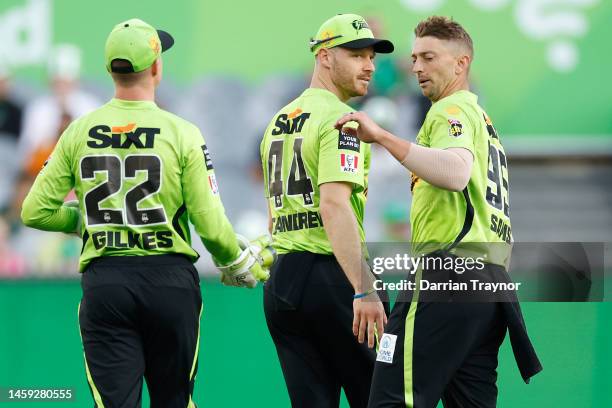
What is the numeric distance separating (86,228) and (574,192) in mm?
9135

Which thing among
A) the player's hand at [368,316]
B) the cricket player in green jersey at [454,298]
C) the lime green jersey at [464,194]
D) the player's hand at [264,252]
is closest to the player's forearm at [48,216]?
the player's hand at [264,252]

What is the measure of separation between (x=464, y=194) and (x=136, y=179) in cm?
136

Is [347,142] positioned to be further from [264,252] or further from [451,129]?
[264,252]

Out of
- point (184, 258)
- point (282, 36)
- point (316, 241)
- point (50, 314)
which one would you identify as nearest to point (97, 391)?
point (184, 258)

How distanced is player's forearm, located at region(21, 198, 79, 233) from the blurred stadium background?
6.41 meters

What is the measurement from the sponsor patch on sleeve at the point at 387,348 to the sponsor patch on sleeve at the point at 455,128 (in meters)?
0.82

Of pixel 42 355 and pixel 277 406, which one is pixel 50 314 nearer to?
pixel 42 355

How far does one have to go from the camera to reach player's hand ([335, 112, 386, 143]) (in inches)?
159

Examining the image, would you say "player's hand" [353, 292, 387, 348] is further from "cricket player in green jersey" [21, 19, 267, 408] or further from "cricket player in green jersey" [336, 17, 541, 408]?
"cricket player in green jersey" [21, 19, 267, 408]

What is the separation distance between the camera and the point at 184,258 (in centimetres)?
474

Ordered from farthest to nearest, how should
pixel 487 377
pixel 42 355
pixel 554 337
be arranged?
pixel 42 355 < pixel 554 337 < pixel 487 377

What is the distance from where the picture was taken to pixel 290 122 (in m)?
4.88

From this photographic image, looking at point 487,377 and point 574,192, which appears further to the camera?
point 574,192

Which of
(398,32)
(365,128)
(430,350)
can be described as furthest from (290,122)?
(398,32)
